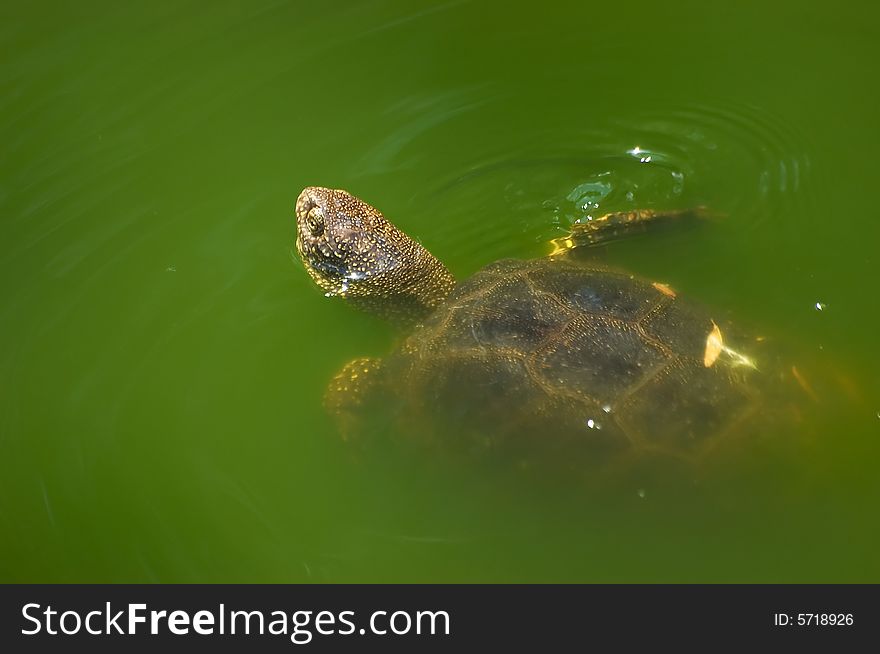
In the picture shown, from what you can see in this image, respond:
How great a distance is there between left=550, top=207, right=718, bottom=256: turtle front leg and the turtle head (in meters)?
0.56

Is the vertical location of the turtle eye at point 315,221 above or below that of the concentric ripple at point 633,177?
below

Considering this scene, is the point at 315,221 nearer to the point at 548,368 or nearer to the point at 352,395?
the point at 352,395

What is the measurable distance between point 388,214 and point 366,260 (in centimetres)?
48

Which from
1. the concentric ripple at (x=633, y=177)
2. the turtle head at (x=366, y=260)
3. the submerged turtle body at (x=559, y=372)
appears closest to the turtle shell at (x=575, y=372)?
the submerged turtle body at (x=559, y=372)

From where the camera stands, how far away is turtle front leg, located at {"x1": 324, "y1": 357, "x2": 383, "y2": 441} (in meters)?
2.87

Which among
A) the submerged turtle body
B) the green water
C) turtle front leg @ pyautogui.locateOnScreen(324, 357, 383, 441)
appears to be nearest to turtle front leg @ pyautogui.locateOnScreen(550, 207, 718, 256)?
the green water

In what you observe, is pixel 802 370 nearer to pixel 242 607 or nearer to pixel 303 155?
pixel 242 607

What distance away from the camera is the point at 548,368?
2.42m

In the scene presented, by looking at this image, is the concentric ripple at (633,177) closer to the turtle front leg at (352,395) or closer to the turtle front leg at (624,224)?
the turtle front leg at (624,224)

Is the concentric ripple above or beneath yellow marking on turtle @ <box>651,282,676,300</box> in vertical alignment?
above

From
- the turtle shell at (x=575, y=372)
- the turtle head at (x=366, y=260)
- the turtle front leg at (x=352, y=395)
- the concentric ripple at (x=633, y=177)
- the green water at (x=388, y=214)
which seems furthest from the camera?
the concentric ripple at (x=633, y=177)

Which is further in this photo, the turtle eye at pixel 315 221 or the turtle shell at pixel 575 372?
the turtle eye at pixel 315 221

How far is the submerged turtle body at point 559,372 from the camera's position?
7.66 feet

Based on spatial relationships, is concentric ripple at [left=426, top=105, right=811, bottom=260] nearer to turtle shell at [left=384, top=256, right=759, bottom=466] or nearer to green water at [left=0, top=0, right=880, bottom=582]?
green water at [left=0, top=0, right=880, bottom=582]
